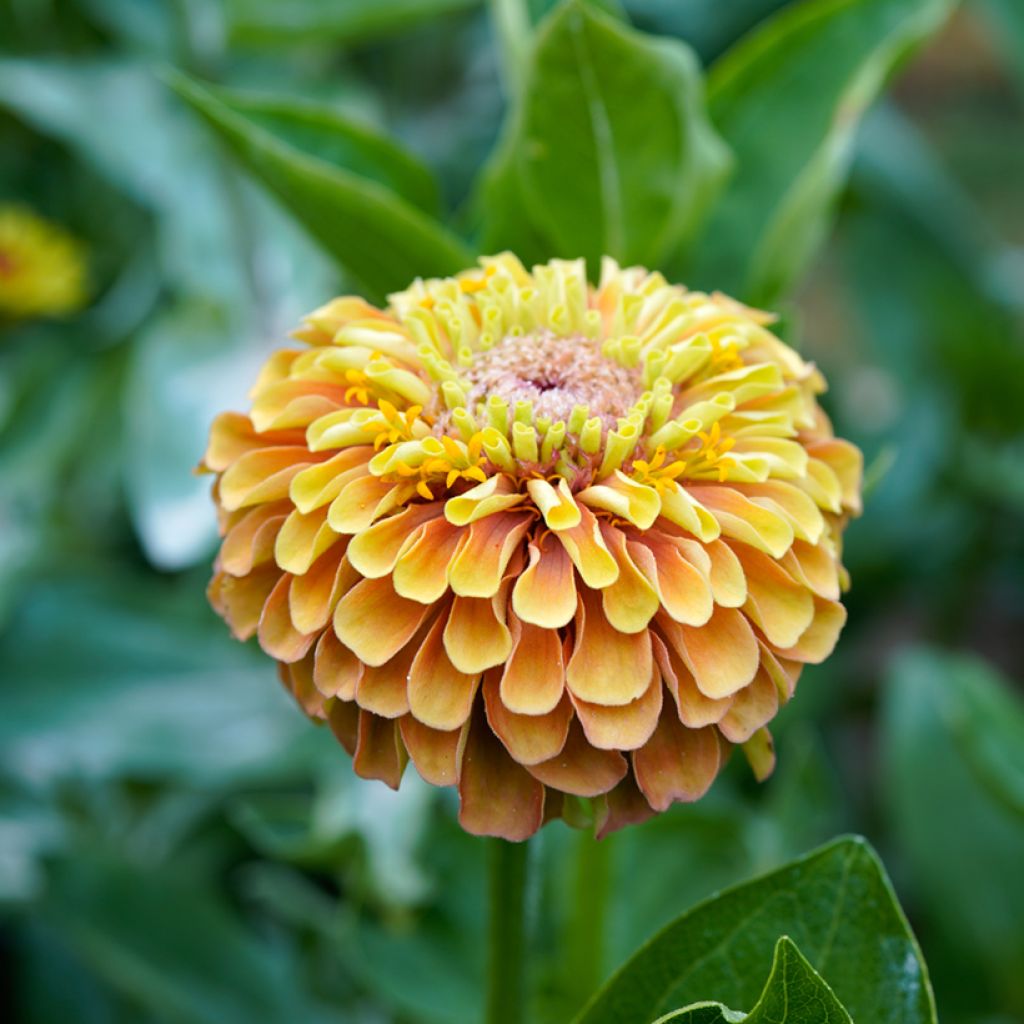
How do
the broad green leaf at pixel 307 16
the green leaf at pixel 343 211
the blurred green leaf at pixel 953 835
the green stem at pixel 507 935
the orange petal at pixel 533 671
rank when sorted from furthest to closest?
1. the blurred green leaf at pixel 953 835
2. the broad green leaf at pixel 307 16
3. the green leaf at pixel 343 211
4. the green stem at pixel 507 935
5. the orange petal at pixel 533 671

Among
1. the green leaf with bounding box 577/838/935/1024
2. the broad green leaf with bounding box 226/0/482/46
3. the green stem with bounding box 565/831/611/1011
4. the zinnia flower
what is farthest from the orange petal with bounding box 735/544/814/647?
the broad green leaf with bounding box 226/0/482/46

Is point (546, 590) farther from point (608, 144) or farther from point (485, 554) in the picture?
point (608, 144)

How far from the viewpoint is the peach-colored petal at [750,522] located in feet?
1.39

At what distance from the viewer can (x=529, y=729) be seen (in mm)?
396

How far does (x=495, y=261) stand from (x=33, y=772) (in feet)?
2.31

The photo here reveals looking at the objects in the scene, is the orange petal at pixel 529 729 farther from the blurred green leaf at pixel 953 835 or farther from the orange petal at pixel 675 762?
the blurred green leaf at pixel 953 835

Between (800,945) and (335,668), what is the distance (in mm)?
211

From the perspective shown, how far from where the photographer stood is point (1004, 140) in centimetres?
230

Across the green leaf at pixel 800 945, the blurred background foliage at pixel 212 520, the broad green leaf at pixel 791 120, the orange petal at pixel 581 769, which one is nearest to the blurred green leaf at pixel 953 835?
the blurred background foliage at pixel 212 520

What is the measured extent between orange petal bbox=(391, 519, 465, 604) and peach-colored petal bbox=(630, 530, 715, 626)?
6 centimetres

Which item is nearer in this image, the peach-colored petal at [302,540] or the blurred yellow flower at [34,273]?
the peach-colored petal at [302,540]

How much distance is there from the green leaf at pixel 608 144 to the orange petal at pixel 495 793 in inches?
13.8

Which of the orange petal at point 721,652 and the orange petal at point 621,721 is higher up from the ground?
the orange petal at point 721,652

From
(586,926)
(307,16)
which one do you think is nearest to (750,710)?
(586,926)
